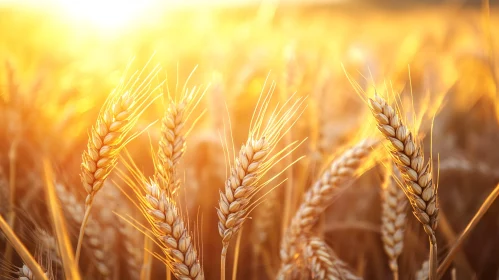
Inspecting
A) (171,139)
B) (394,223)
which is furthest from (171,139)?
(394,223)

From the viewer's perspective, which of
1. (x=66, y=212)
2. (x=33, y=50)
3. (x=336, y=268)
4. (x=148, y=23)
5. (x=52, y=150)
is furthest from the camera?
(x=148, y=23)

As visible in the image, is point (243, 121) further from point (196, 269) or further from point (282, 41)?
point (196, 269)

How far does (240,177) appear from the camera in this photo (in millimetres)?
1018

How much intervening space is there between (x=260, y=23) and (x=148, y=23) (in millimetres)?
3601

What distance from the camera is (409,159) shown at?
100 cm

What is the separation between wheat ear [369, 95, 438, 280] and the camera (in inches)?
39.0

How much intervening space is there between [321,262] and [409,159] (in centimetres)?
44

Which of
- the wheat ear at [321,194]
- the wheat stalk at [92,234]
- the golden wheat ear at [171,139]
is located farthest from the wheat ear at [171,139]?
the wheat ear at [321,194]

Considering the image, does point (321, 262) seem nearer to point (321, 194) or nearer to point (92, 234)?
point (321, 194)

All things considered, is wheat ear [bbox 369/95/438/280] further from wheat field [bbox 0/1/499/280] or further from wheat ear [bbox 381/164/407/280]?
wheat ear [bbox 381/164/407/280]

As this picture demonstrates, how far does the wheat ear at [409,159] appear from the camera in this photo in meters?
0.99

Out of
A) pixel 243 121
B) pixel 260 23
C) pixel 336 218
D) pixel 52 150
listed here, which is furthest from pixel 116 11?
pixel 336 218

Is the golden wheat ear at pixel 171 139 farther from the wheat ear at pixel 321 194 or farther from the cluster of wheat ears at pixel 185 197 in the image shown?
the wheat ear at pixel 321 194

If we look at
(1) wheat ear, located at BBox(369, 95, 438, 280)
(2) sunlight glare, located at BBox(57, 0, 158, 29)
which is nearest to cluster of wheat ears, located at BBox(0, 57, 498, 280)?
(1) wheat ear, located at BBox(369, 95, 438, 280)
